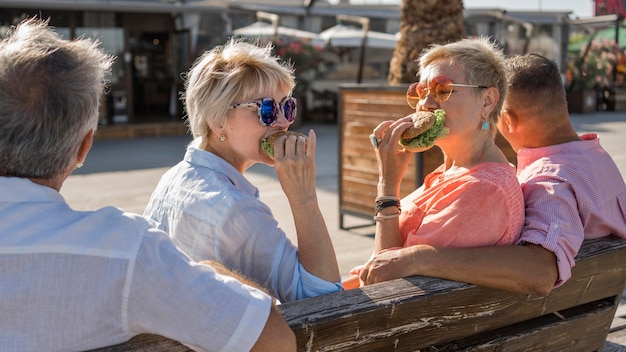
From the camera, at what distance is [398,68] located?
7297 mm

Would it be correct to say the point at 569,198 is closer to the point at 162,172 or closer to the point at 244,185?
the point at 244,185

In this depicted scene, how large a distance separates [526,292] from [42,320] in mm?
1375

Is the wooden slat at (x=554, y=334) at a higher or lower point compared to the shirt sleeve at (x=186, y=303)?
lower

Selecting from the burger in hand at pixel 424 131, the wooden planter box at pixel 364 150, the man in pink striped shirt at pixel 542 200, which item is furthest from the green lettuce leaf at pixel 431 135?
the wooden planter box at pixel 364 150

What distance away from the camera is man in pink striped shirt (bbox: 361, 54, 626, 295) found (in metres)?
2.10

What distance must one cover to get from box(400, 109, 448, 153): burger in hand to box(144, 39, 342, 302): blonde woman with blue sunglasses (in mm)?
432

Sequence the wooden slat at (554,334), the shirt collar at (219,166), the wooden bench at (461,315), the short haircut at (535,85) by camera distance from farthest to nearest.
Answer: the short haircut at (535,85) < the shirt collar at (219,166) < the wooden slat at (554,334) < the wooden bench at (461,315)

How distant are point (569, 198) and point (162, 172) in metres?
8.38

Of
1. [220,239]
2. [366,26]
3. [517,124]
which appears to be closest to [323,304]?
[220,239]

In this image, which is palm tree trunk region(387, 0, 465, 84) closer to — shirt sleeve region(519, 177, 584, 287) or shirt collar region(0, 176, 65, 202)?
shirt sleeve region(519, 177, 584, 287)

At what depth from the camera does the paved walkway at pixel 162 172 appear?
21.3 feet

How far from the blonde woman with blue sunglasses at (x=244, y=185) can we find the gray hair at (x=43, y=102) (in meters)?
0.58

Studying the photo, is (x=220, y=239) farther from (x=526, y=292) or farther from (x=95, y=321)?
(x=526, y=292)

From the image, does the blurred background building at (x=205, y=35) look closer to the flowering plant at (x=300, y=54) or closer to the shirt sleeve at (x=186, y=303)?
the flowering plant at (x=300, y=54)
